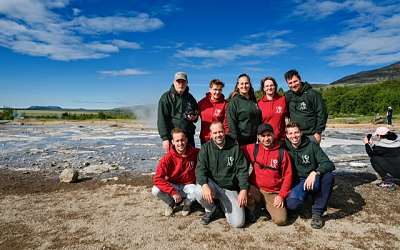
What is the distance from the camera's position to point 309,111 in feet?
16.5

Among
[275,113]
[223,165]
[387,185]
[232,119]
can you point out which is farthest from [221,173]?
[387,185]

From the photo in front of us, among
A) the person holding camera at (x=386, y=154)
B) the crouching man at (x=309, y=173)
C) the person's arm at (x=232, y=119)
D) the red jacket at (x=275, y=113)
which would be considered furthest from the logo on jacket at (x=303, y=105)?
the person holding camera at (x=386, y=154)

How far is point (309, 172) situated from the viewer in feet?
14.7

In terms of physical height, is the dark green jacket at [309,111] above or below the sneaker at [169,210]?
above

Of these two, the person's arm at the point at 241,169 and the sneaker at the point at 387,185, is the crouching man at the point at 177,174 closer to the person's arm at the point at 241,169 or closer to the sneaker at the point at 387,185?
the person's arm at the point at 241,169

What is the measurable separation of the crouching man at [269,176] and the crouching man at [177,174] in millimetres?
1027

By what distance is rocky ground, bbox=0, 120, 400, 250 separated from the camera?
3689mm

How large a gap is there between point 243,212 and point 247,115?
1677mm

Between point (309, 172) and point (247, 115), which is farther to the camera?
point (247, 115)

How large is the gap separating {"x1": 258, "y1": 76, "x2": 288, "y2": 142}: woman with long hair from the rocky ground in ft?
5.03

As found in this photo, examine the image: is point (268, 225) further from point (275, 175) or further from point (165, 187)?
point (165, 187)

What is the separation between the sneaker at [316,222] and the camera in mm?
4086

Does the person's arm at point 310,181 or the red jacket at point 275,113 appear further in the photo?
the red jacket at point 275,113

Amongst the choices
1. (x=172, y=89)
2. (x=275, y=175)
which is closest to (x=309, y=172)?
(x=275, y=175)
